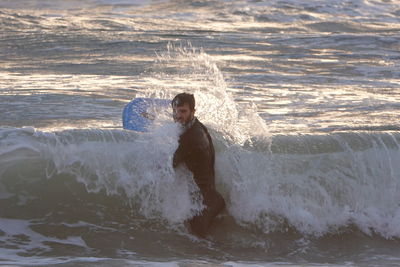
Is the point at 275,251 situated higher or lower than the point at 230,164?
lower

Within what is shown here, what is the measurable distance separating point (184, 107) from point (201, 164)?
0.48m

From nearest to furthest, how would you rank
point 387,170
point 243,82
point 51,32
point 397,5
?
point 387,170 < point 243,82 < point 51,32 < point 397,5

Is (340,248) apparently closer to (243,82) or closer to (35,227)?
(35,227)

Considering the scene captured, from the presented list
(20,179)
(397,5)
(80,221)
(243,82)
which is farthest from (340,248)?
(397,5)

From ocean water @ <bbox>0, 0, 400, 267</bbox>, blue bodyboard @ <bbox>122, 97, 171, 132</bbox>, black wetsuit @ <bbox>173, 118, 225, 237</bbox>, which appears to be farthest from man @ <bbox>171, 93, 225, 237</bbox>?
blue bodyboard @ <bbox>122, 97, 171, 132</bbox>

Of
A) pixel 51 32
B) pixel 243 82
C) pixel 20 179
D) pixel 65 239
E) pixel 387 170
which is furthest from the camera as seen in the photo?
pixel 51 32

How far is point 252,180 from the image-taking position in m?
7.41

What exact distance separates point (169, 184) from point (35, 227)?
47.7 inches

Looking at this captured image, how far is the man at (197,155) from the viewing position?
20.6 ft

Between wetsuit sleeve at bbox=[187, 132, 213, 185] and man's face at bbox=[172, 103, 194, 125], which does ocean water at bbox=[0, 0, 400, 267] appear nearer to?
wetsuit sleeve at bbox=[187, 132, 213, 185]

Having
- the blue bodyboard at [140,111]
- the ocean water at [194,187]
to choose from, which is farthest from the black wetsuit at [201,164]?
the blue bodyboard at [140,111]

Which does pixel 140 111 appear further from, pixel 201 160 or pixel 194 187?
pixel 201 160

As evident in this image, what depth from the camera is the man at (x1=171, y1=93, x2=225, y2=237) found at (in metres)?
6.28

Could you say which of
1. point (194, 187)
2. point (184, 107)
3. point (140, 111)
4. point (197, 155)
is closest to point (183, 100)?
point (184, 107)
